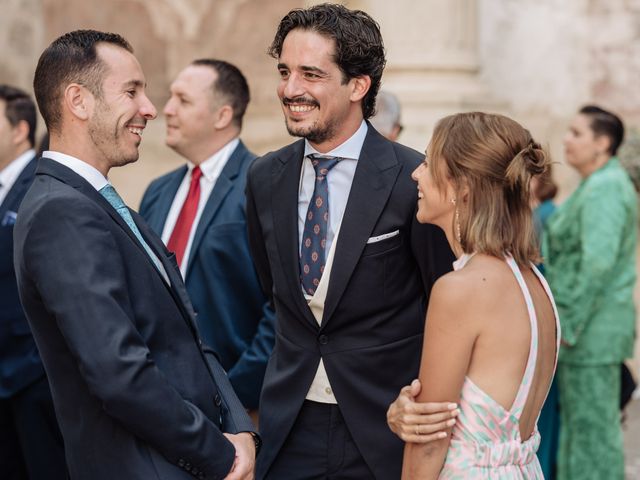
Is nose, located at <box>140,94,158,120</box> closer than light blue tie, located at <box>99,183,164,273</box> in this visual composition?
No

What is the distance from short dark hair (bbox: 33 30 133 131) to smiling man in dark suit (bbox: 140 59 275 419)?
152 cm

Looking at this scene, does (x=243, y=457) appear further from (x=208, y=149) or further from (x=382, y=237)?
(x=208, y=149)

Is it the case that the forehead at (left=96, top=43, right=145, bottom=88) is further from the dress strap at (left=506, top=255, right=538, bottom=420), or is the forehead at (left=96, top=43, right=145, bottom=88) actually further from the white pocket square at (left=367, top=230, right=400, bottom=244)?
the dress strap at (left=506, top=255, right=538, bottom=420)

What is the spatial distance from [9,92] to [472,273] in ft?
11.2

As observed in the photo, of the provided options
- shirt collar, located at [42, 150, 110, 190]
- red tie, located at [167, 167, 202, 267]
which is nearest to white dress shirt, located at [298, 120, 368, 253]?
shirt collar, located at [42, 150, 110, 190]

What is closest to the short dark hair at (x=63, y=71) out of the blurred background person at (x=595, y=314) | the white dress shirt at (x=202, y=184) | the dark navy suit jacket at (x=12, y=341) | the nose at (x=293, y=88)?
the nose at (x=293, y=88)

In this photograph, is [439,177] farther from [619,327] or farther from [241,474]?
[619,327]

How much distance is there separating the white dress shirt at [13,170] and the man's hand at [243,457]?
2491 millimetres

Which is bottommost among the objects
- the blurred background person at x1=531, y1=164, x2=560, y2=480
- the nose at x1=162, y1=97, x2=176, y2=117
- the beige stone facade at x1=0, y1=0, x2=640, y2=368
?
the blurred background person at x1=531, y1=164, x2=560, y2=480

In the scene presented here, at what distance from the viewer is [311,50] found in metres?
3.50

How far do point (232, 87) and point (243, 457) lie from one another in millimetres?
2444

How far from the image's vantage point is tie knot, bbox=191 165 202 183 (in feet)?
15.6

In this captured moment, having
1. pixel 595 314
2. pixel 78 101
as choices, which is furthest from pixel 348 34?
pixel 595 314

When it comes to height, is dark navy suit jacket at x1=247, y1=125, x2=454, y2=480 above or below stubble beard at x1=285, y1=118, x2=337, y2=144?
below
